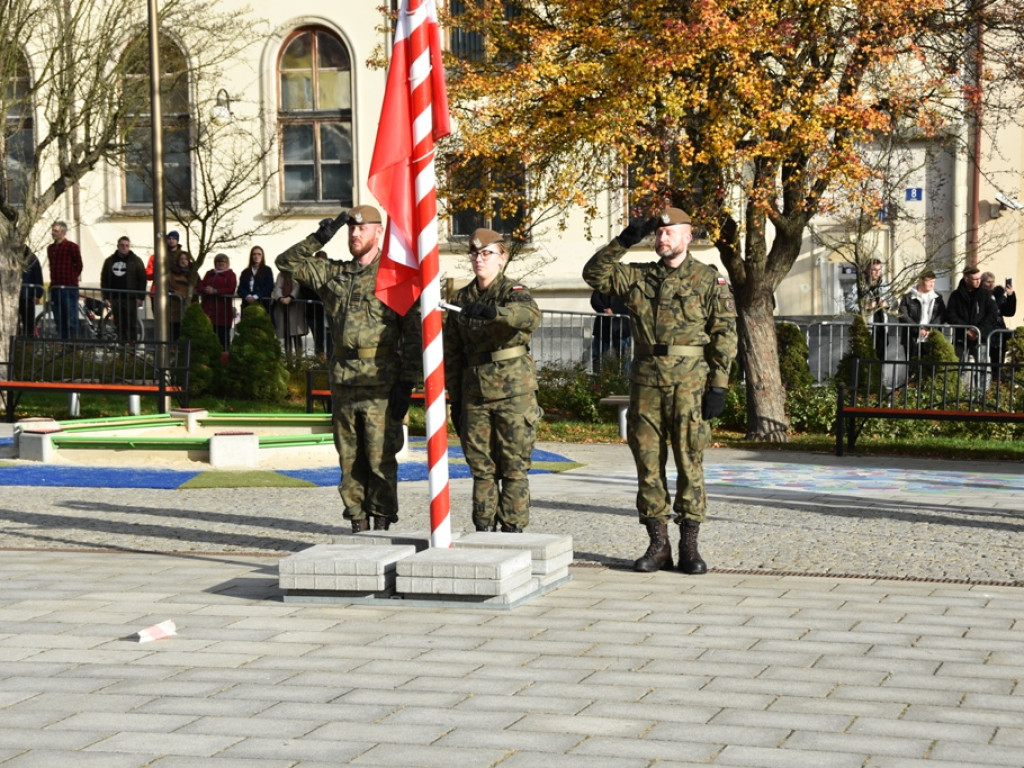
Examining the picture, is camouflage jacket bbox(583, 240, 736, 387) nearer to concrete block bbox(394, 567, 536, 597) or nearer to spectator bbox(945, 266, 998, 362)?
concrete block bbox(394, 567, 536, 597)

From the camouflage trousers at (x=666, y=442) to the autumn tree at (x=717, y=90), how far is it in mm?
7690

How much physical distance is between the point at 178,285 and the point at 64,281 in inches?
64.7

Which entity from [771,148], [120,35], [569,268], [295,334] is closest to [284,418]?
[771,148]

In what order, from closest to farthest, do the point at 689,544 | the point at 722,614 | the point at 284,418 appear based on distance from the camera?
the point at 722,614, the point at 689,544, the point at 284,418

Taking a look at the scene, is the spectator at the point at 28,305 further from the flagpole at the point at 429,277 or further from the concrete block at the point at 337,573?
the concrete block at the point at 337,573

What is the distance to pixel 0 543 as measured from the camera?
10320mm

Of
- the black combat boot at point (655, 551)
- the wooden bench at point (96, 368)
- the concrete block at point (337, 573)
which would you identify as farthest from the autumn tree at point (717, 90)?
the concrete block at point (337, 573)

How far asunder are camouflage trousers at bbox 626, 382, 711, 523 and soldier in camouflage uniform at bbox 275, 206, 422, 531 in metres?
1.28

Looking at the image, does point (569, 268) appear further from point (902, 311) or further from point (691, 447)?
point (691, 447)

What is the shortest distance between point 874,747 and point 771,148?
11.9 meters

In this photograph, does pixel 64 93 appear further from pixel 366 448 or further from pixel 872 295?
pixel 366 448

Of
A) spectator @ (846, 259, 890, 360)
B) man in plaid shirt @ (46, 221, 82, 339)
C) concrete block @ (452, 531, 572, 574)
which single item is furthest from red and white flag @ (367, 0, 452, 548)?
spectator @ (846, 259, 890, 360)

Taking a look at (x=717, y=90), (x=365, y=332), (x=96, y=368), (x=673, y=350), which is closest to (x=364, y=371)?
(x=365, y=332)

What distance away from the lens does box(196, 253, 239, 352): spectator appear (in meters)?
24.1
